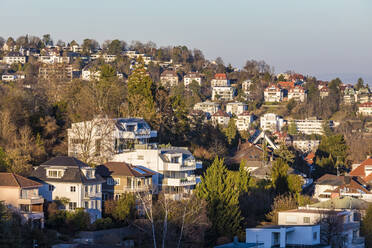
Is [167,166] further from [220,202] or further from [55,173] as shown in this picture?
[55,173]

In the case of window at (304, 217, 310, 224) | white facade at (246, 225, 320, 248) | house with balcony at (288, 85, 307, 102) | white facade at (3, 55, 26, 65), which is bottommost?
white facade at (246, 225, 320, 248)

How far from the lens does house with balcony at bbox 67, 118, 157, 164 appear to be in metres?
47.7

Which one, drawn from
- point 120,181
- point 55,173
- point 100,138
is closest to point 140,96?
point 100,138

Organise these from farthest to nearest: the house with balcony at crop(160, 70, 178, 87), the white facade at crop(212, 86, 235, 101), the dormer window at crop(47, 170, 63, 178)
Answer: the house with balcony at crop(160, 70, 178, 87) < the white facade at crop(212, 86, 235, 101) < the dormer window at crop(47, 170, 63, 178)

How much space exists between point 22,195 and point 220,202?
10597mm

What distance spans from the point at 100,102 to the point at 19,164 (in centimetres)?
1681

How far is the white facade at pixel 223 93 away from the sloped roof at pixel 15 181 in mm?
125755

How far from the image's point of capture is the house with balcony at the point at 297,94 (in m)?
159

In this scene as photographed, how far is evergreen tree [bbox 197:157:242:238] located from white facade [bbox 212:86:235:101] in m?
119

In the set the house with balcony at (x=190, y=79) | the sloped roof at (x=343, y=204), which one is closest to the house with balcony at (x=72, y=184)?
the sloped roof at (x=343, y=204)

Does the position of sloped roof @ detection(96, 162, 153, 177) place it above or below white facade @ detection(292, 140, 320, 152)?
below

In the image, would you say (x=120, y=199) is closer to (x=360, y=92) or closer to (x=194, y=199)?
(x=194, y=199)

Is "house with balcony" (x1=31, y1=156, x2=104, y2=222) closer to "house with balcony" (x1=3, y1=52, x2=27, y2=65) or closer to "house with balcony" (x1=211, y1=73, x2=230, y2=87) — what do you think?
"house with balcony" (x1=3, y1=52, x2=27, y2=65)

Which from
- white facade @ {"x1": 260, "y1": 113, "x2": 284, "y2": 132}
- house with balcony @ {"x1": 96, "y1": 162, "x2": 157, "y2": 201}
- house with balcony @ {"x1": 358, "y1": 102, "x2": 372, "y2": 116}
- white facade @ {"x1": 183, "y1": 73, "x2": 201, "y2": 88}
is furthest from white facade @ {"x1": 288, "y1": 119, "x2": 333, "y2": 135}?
house with balcony @ {"x1": 96, "y1": 162, "x2": 157, "y2": 201}
